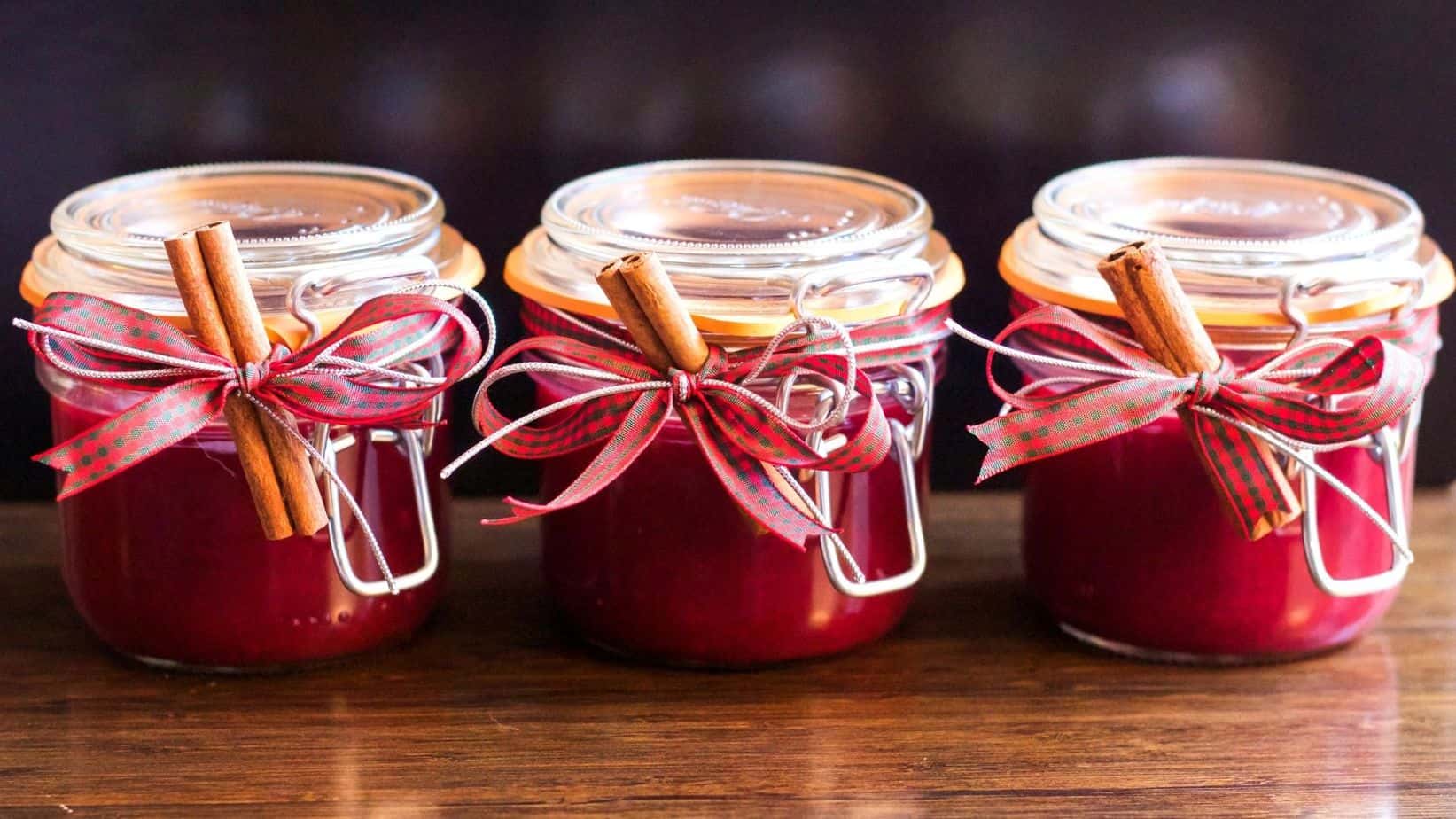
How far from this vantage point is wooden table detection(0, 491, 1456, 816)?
31.5 inches

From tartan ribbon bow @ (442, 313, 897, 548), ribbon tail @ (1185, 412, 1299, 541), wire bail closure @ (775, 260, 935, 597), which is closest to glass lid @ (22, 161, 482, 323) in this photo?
tartan ribbon bow @ (442, 313, 897, 548)

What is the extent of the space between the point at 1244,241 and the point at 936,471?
0.37 metres

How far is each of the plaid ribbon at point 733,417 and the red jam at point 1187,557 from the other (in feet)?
0.56

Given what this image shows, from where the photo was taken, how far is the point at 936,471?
118cm

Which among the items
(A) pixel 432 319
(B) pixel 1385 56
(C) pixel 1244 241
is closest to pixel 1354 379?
(C) pixel 1244 241

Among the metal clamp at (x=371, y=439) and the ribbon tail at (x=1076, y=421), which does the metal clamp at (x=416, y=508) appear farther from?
the ribbon tail at (x=1076, y=421)

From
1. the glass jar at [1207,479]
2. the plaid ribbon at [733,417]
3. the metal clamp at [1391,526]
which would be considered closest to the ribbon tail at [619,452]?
Answer: the plaid ribbon at [733,417]

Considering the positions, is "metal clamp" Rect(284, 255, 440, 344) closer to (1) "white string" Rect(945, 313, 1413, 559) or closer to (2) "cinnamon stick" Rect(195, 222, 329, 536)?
(2) "cinnamon stick" Rect(195, 222, 329, 536)

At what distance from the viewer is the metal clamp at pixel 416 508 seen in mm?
863

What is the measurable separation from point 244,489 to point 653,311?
0.25 metres

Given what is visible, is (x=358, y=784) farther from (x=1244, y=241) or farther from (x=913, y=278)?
(x=1244, y=241)

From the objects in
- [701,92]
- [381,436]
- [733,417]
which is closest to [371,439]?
[381,436]

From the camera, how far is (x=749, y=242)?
2.92 ft

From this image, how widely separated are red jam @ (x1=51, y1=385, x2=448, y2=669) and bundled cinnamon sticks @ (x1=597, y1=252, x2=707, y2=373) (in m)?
0.18
